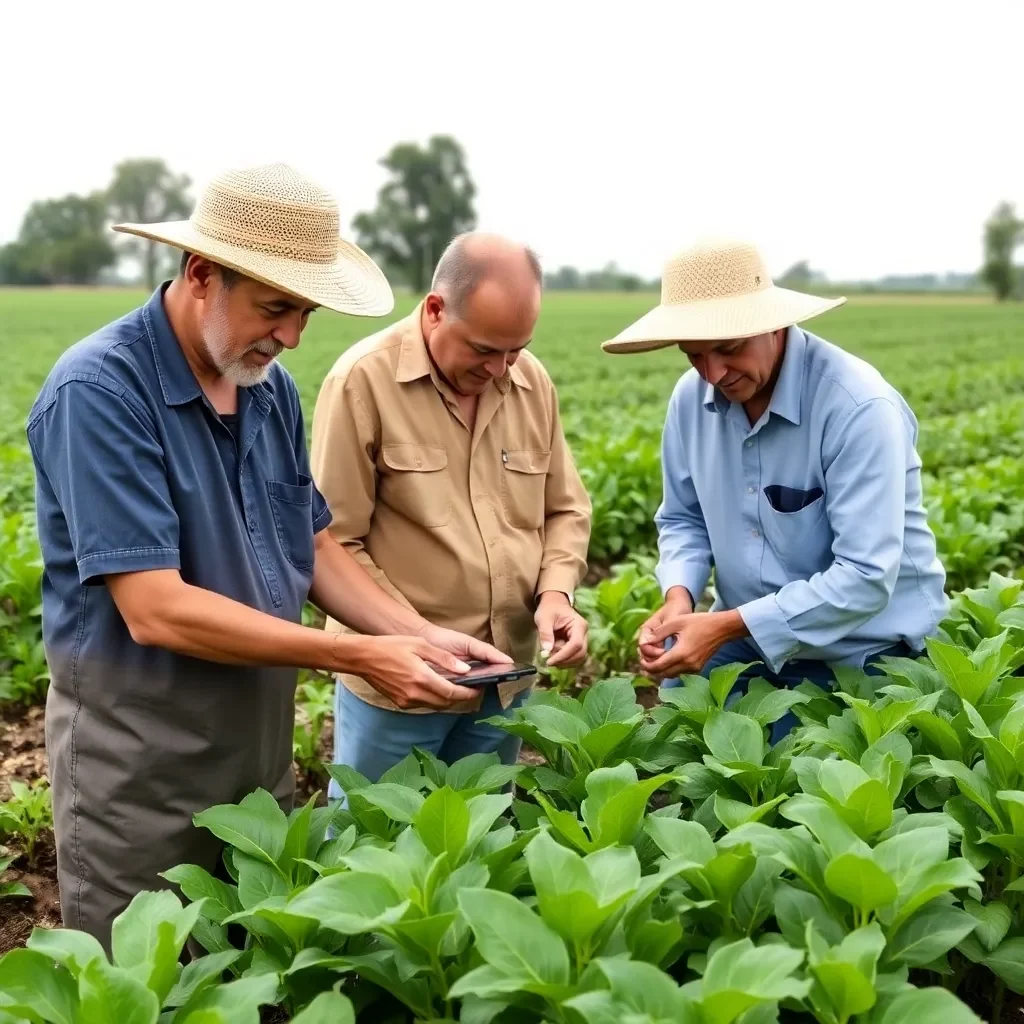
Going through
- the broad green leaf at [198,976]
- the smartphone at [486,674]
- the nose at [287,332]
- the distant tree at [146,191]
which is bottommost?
the broad green leaf at [198,976]

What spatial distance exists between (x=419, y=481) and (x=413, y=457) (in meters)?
0.07

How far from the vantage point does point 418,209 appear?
84562 mm

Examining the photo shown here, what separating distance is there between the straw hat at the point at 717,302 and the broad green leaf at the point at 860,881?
4.92 ft

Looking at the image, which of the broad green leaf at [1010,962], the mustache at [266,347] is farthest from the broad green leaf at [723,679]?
the mustache at [266,347]

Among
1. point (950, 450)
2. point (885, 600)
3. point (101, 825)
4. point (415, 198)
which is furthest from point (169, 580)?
point (415, 198)

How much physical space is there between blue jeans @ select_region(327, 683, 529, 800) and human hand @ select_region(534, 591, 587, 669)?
0.29m

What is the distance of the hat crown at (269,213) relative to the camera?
2395 mm

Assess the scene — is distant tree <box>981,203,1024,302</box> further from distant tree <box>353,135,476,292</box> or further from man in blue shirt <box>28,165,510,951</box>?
man in blue shirt <box>28,165,510,951</box>

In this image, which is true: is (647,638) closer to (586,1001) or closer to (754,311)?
(754,311)

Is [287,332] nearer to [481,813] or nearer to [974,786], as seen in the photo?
[481,813]

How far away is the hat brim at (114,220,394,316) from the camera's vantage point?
2.33 metres

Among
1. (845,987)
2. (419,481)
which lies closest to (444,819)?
(845,987)

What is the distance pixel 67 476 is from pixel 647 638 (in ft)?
5.23

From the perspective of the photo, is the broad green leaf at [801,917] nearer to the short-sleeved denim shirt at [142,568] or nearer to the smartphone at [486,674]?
the smartphone at [486,674]
